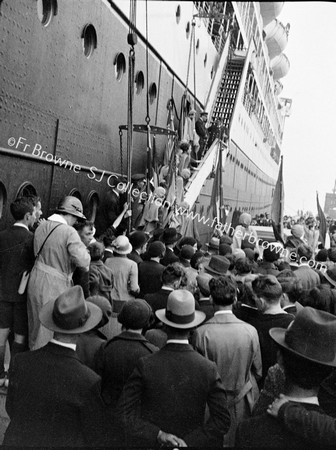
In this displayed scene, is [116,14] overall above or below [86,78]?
above

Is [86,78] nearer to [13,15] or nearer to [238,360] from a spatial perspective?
[13,15]

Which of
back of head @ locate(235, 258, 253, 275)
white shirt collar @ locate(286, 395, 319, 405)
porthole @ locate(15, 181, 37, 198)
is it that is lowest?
white shirt collar @ locate(286, 395, 319, 405)

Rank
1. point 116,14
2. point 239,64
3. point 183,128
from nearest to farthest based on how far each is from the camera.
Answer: point 116,14 < point 183,128 < point 239,64

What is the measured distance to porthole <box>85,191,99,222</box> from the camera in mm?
9049

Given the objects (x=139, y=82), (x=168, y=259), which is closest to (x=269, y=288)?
(x=168, y=259)

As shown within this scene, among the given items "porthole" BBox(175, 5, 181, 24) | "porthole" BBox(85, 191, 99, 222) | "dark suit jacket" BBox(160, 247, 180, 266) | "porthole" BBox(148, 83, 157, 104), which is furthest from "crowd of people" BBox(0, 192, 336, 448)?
"porthole" BBox(175, 5, 181, 24)

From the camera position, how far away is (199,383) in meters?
2.72

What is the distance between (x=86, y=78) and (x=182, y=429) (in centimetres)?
686

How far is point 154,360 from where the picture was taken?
109 inches

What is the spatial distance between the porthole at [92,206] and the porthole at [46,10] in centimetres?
300

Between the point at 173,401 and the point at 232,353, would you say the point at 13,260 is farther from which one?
the point at 173,401

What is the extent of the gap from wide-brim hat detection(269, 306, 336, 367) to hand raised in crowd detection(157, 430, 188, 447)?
0.80 m

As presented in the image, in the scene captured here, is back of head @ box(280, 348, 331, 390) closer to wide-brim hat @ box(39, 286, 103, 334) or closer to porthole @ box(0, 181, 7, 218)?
wide-brim hat @ box(39, 286, 103, 334)

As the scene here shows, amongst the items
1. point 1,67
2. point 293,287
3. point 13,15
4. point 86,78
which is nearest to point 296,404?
point 293,287
